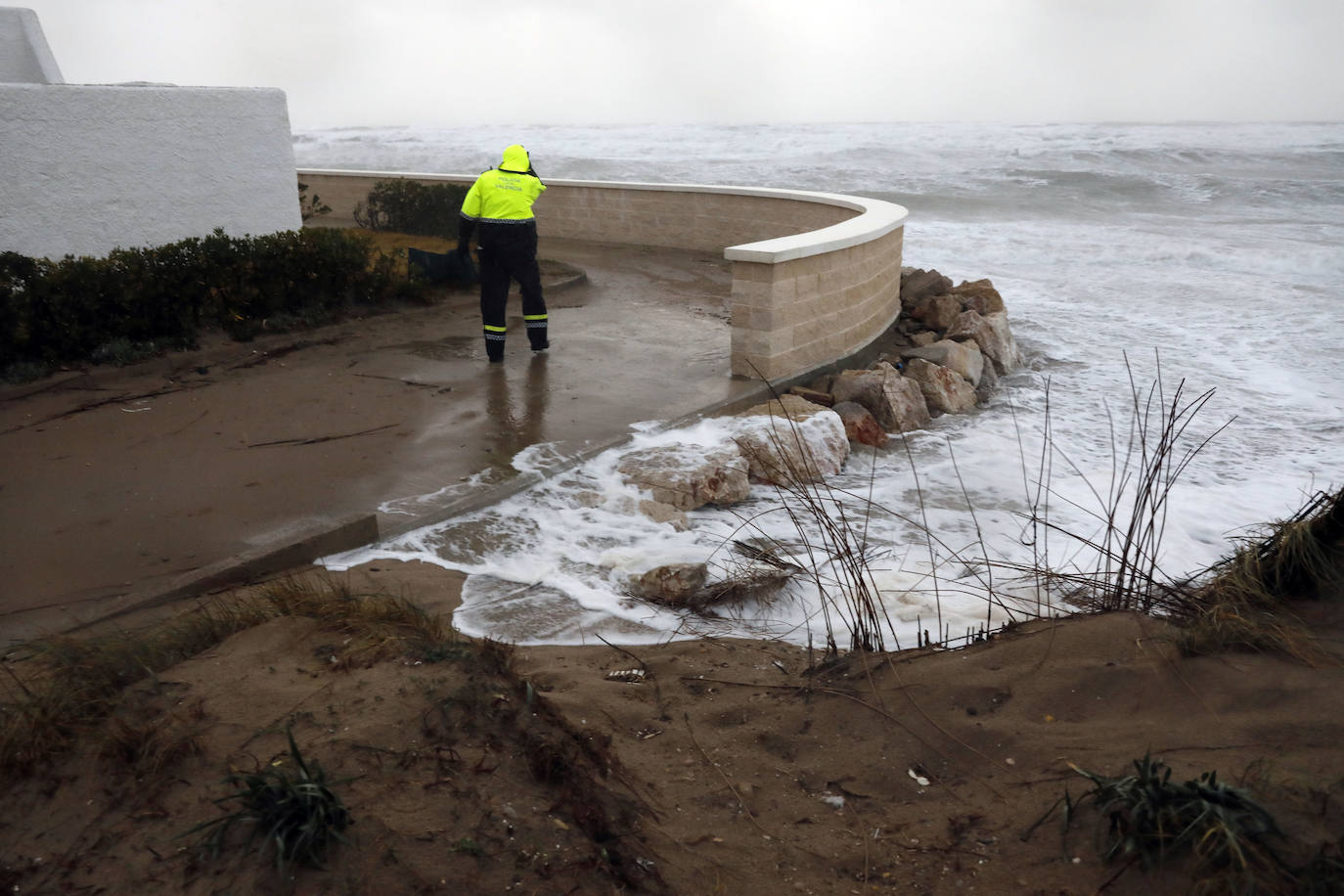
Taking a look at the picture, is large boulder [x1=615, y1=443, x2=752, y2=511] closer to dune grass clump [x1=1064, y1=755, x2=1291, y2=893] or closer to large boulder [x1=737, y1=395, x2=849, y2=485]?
large boulder [x1=737, y1=395, x2=849, y2=485]

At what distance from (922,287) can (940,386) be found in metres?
3.12

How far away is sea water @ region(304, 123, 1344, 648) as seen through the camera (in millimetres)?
4761

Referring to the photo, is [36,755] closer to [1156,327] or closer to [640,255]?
[640,255]

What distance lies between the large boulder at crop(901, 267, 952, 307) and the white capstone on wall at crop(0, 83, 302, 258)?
24.2 ft

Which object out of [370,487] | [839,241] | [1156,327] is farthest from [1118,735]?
[1156,327]

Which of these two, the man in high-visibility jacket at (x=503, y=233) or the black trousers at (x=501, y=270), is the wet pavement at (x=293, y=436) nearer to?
the black trousers at (x=501, y=270)

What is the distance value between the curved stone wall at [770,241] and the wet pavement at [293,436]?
0.64 m

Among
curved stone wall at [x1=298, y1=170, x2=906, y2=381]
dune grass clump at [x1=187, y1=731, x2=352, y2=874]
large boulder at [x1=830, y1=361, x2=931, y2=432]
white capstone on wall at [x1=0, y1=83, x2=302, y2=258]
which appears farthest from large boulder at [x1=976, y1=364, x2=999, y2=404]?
dune grass clump at [x1=187, y1=731, x2=352, y2=874]

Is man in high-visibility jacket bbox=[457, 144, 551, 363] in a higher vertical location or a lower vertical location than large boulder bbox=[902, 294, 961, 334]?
higher

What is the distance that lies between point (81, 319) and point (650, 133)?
5723cm

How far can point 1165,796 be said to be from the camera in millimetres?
2314

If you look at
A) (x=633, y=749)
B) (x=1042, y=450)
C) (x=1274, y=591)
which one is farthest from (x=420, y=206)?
(x=1274, y=591)

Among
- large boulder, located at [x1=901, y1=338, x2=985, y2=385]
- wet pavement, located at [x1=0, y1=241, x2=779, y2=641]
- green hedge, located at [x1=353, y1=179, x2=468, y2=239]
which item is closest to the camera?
wet pavement, located at [x1=0, y1=241, x2=779, y2=641]

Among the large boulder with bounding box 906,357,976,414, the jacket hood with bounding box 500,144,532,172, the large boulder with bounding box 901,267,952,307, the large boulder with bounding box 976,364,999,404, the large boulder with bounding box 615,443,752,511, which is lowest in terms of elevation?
the large boulder with bounding box 976,364,999,404
